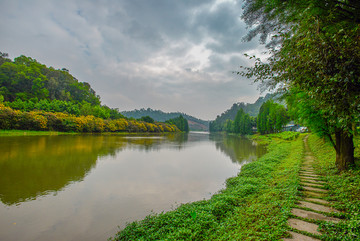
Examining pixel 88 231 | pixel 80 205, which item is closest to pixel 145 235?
pixel 88 231

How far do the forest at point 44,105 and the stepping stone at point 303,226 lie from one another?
43438mm

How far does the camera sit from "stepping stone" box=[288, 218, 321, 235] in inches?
128

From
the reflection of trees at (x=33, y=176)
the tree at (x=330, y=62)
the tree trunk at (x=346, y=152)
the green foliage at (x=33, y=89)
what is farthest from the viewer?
the green foliage at (x=33, y=89)

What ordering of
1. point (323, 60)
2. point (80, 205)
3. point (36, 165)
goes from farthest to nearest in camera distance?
1. point (36, 165)
2. point (80, 205)
3. point (323, 60)

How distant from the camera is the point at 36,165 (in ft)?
35.1

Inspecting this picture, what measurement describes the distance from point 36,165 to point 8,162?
7.33ft

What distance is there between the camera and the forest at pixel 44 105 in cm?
3519

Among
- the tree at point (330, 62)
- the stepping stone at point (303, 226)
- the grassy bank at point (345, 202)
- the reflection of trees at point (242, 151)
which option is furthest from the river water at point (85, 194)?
the tree at point (330, 62)

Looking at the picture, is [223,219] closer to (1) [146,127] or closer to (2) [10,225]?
(2) [10,225]

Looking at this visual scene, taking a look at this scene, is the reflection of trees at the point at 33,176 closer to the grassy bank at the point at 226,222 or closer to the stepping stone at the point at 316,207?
the grassy bank at the point at 226,222

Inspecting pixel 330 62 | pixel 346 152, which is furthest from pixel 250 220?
pixel 346 152

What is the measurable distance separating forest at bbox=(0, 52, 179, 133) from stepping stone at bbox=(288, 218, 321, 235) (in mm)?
43438

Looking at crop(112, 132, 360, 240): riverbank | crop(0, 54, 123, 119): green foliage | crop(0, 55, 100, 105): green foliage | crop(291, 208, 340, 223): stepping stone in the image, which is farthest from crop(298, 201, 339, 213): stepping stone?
crop(0, 55, 100, 105): green foliage

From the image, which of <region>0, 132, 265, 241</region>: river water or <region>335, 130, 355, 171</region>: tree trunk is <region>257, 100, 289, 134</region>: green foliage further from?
<region>0, 132, 265, 241</region>: river water
